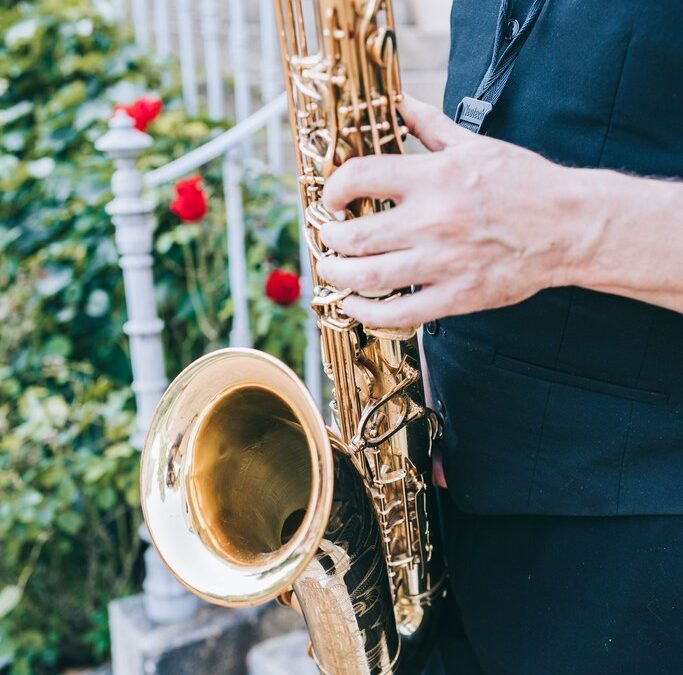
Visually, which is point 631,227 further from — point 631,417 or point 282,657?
point 282,657

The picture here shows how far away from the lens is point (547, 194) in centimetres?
71

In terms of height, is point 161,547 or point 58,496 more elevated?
point 161,547

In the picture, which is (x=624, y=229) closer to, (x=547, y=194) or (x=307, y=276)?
(x=547, y=194)

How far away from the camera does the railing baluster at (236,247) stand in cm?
227

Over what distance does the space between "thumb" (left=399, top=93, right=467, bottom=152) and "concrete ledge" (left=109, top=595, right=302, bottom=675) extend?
1.68 metres

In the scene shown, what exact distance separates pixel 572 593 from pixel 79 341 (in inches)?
88.6

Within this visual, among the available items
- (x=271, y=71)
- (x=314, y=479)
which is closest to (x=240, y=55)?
(x=271, y=71)

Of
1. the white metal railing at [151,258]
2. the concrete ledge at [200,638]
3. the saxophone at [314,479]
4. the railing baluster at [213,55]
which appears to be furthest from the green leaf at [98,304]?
the saxophone at [314,479]

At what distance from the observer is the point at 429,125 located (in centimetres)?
83

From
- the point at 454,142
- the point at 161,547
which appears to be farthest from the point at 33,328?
the point at 454,142

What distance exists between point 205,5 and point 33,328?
128 centimetres

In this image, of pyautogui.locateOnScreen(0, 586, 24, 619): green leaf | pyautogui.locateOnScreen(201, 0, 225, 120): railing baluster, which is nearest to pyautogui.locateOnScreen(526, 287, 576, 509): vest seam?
pyautogui.locateOnScreen(0, 586, 24, 619): green leaf

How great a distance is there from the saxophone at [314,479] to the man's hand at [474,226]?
14cm

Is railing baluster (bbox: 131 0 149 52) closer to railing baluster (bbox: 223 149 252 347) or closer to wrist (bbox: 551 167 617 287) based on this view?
railing baluster (bbox: 223 149 252 347)
